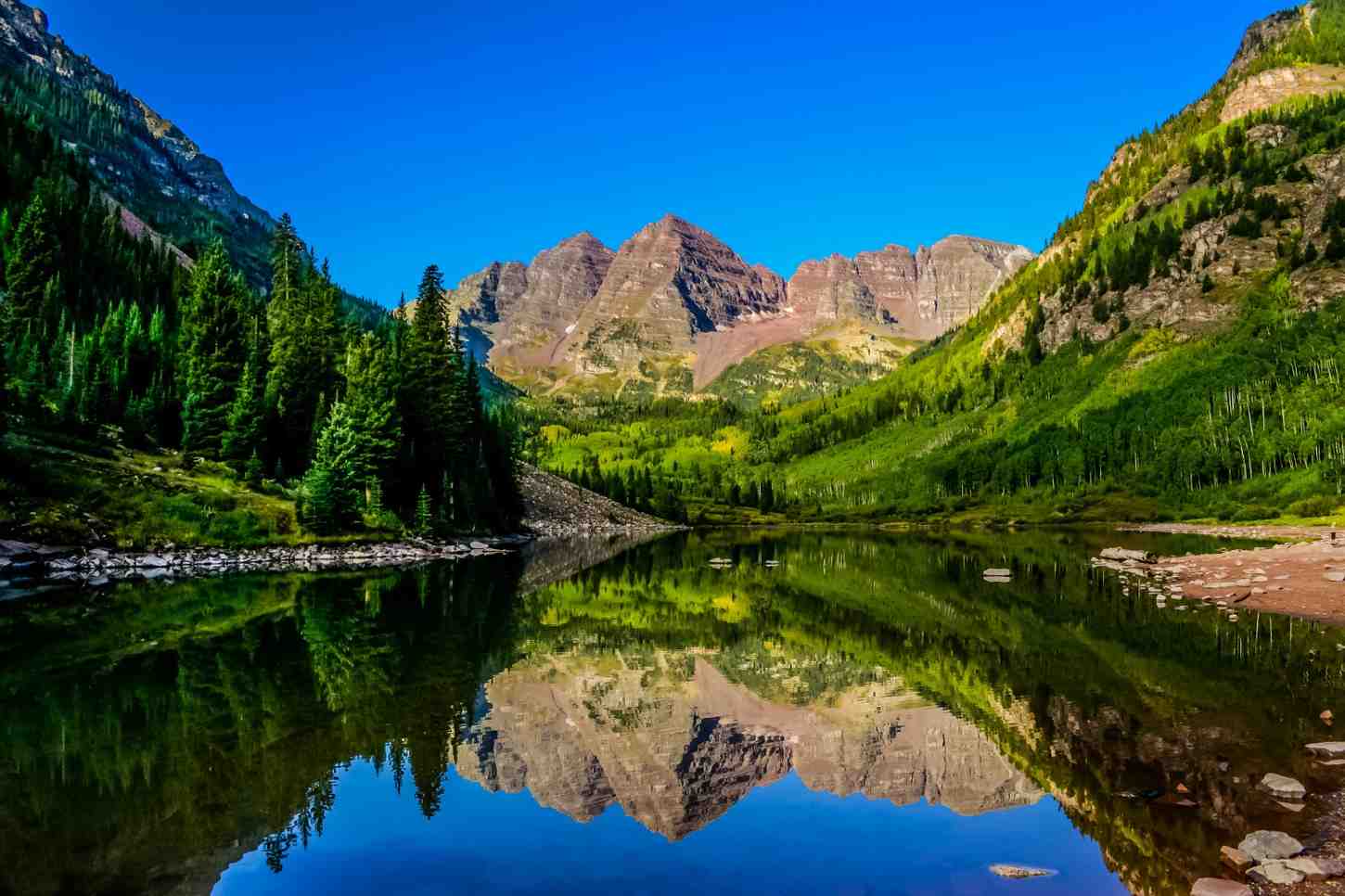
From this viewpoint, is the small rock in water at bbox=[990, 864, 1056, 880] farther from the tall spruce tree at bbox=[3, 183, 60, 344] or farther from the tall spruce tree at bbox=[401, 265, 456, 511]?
the tall spruce tree at bbox=[3, 183, 60, 344]

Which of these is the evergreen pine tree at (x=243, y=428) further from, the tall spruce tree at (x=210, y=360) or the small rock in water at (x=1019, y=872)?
the small rock in water at (x=1019, y=872)

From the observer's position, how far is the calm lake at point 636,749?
1572cm

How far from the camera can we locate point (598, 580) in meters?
75.8

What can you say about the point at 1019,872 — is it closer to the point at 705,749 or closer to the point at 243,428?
the point at 705,749

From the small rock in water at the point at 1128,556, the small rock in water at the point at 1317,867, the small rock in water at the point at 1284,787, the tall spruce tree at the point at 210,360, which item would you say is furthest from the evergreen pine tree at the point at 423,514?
the small rock in water at the point at 1317,867

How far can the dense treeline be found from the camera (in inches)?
3460

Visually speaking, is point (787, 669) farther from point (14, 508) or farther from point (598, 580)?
point (14, 508)

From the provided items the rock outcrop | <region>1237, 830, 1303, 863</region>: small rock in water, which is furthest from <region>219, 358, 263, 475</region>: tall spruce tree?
<region>1237, 830, 1303, 863</region>: small rock in water

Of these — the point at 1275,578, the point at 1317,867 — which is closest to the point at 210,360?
the point at 1275,578

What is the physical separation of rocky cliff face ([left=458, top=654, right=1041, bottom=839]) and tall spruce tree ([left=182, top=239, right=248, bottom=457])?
72.8 meters

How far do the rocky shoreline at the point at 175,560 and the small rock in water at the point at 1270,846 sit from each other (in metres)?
61.3

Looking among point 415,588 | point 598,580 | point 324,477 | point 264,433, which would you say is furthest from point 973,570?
point 264,433

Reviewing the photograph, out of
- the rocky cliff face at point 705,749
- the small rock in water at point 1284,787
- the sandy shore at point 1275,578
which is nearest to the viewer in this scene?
the small rock in water at point 1284,787

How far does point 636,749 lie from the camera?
24156mm
